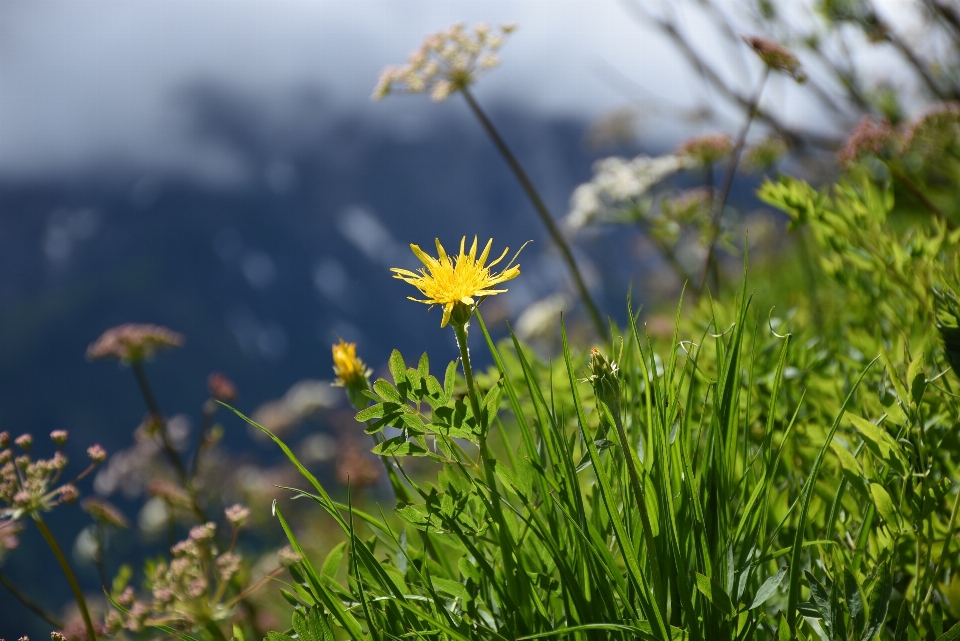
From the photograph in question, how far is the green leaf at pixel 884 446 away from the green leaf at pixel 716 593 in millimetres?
295

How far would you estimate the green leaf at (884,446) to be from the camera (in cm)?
80

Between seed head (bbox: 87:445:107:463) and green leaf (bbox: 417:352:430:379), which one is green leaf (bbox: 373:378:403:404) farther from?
seed head (bbox: 87:445:107:463)

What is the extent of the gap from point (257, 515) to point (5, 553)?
133 inches

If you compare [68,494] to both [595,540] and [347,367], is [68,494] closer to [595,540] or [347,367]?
[347,367]

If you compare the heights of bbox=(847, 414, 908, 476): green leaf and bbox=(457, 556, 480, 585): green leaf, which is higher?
bbox=(457, 556, 480, 585): green leaf

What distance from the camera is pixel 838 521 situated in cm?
93

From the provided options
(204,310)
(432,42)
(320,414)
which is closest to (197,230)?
(204,310)

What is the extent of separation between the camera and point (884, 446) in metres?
0.82

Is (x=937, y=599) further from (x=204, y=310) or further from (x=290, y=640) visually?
(x=204, y=310)

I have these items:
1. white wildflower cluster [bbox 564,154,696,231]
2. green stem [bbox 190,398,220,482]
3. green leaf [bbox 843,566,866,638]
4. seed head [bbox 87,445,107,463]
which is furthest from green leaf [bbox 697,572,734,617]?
white wildflower cluster [bbox 564,154,696,231]

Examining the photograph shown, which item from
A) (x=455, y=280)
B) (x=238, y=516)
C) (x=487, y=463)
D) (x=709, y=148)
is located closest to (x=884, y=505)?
(x=487, y=463)

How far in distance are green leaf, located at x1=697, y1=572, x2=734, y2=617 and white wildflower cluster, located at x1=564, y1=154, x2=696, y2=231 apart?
184 centimetres

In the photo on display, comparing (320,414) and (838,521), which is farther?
(320,414)

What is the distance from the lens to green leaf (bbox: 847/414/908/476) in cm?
80
